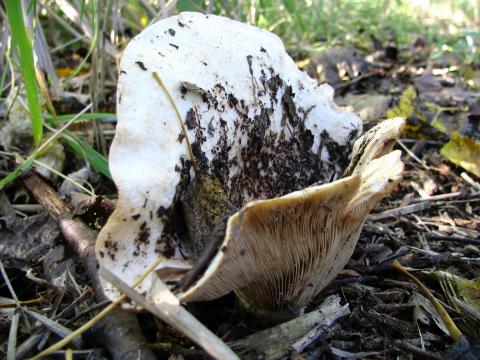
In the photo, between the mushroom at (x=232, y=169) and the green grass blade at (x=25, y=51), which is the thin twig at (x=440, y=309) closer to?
the mushroom at (x=232, y=169)

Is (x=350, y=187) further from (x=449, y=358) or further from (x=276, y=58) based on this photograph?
(x=276, y=58)

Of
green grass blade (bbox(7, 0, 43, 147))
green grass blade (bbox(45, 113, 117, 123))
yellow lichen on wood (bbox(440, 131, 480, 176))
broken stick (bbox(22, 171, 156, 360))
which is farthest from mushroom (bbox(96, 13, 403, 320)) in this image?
yellow lichen on wood (bbox(440, 131, 480, 176))

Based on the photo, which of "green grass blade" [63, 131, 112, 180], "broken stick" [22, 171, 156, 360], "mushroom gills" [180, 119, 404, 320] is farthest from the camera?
"green grass blade" [63, 131, 112, 180]

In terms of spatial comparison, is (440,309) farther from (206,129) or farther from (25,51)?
(25,51)

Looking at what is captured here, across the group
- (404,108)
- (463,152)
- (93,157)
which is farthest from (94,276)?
(404,108)

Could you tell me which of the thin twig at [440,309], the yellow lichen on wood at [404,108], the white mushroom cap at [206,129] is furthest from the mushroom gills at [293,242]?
the yellow lichen on wood at [404,108]

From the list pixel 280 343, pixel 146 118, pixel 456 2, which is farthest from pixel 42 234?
pixel 456 2

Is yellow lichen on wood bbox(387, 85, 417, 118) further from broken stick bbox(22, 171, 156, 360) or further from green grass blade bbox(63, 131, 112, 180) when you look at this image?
broken stick bbox(22, 171, 156, 360)
